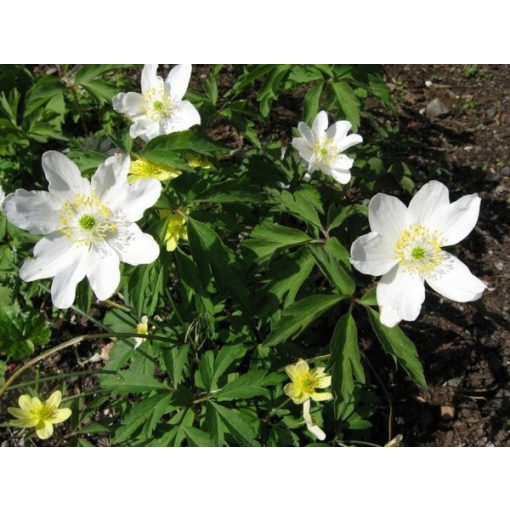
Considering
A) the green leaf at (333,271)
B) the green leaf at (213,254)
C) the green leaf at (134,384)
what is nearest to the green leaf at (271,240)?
the green leaf at (333,271)

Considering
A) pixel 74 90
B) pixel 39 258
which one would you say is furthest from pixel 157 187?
pixel 74 90

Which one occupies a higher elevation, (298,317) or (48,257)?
(48,257)

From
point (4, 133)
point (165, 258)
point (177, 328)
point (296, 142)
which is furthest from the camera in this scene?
point (4, 133)

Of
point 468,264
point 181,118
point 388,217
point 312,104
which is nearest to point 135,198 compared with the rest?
point 181,118

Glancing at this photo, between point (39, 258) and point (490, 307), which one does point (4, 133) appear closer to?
point (39, 258)

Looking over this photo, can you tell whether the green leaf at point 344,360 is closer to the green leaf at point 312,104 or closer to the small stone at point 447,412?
the small stone at point 447,412

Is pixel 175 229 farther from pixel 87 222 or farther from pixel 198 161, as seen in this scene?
pixel 198 161

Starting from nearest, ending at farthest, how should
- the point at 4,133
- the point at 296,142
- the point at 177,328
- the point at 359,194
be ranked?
the point at 296,142
the point at 177,328
the point at 4,133
the point at 359,194
